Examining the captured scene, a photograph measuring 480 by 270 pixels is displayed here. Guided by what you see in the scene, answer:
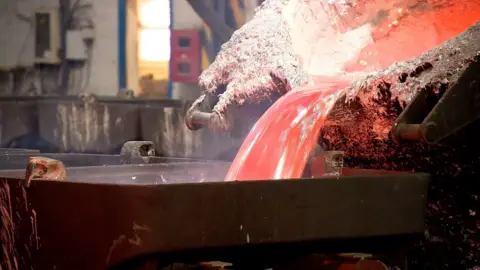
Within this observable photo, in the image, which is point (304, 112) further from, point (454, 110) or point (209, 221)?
point (209, 221)

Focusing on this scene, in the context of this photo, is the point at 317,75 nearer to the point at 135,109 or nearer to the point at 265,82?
the point at 265,82

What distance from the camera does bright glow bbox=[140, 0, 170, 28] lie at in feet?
21.0

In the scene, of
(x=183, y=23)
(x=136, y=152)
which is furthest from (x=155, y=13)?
(x=136, y=152)

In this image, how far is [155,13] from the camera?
649cm

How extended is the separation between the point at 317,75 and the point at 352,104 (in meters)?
0.50

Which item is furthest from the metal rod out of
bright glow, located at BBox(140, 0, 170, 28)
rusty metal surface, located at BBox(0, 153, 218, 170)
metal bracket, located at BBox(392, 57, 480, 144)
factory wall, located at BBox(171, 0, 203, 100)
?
bright glow, located at BBox(140, 0, 170, 28)

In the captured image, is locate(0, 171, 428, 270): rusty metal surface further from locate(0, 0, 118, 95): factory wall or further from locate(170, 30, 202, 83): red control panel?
locate(0, 0, 118, 95): factory wall

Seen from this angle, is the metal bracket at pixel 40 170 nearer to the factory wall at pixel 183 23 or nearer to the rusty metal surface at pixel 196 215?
the rusty metal surface at pixel 196 215

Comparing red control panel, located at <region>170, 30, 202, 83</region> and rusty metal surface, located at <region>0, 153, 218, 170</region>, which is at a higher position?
red control panel, located at <region>170, 30, 202, 83</region>

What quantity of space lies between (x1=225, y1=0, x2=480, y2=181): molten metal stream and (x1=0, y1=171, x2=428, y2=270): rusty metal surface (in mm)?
564

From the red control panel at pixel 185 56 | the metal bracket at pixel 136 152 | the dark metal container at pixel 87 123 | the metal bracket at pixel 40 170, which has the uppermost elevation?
the red control panel at pixel 185 56

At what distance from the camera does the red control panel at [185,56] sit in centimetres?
559

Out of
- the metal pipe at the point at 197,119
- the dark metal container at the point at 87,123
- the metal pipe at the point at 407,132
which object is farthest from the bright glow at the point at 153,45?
the metal pipe at the point at 407,132

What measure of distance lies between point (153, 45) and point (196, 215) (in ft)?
18.1
